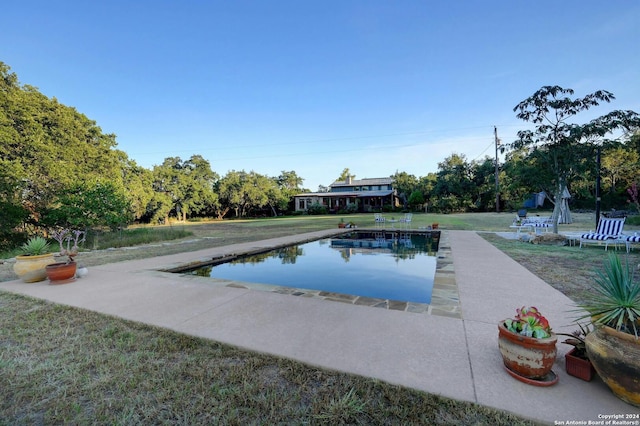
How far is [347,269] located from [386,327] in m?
3.94

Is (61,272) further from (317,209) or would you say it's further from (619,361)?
(317,209)

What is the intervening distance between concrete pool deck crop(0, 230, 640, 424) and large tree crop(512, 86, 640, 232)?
607cm

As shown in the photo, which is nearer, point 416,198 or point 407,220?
point 407,220

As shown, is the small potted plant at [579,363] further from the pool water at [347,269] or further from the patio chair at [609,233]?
the patio chair at [609,233]

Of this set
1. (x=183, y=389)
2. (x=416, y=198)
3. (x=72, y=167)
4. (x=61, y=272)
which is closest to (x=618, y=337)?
(x=183, y=389)

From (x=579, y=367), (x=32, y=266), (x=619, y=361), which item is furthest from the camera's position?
(x=32, y=266)

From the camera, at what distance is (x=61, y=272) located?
5074mm

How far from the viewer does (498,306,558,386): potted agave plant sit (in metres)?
1.95

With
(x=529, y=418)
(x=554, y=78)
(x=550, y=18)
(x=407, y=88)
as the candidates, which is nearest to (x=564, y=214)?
(x=554, y=78)

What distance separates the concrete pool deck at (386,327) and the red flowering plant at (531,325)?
1.17 ft

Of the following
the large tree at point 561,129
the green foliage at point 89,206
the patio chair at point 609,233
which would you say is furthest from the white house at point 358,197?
the green foliage at point 89,206

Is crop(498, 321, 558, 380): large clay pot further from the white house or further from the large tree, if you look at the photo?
the white house

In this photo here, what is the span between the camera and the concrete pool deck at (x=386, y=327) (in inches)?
74.9

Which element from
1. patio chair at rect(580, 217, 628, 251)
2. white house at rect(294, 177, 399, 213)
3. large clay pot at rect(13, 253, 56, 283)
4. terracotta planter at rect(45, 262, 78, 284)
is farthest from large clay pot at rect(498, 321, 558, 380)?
white house at rect(294, 177, 399, 213)
